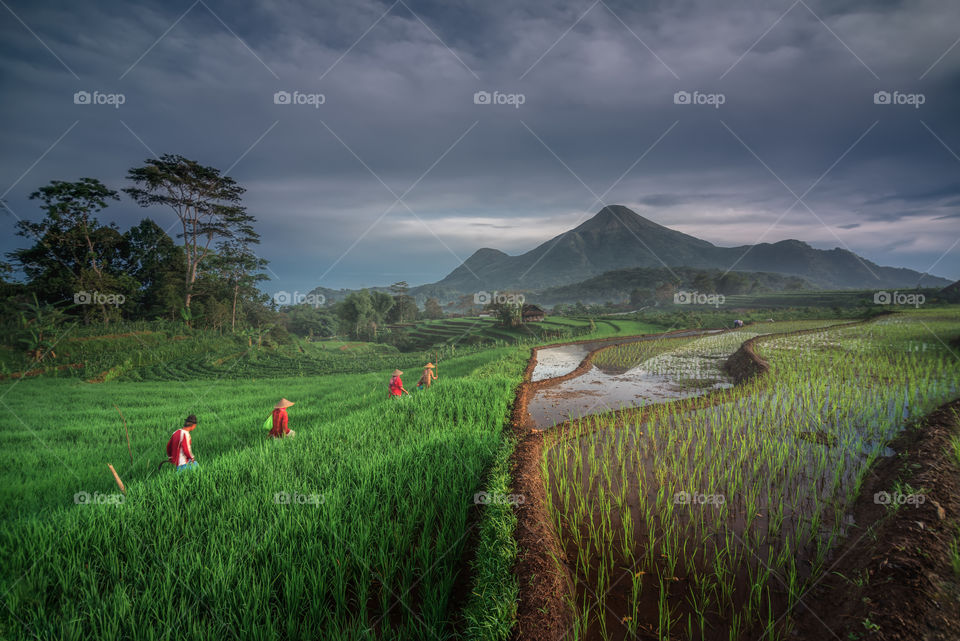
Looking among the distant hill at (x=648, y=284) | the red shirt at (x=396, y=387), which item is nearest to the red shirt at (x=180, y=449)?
the red shirt at (x=396, y=387)

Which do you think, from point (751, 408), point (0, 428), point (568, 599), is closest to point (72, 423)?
point (0, 428)

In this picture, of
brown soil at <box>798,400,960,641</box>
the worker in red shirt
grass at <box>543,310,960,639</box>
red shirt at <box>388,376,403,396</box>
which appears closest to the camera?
brown soil at <box>798,400,960,641</box>

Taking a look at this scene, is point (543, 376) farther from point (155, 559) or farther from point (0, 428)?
point (0, 428)

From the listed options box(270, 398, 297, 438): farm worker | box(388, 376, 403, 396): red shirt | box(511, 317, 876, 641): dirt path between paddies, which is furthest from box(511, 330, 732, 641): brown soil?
box(388, 376, 403, 396): red shirt

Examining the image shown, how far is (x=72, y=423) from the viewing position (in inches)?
337

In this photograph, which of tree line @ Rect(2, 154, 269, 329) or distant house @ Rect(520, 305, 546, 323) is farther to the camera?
distant house @ Rect(520, 305, 546, 323)

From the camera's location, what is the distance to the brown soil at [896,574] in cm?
235

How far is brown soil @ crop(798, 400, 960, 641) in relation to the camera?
7.70ft

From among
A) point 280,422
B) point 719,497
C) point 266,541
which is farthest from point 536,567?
point 280,422

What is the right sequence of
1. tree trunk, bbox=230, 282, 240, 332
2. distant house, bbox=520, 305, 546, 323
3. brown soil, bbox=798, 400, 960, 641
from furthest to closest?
distant house, bbox=520, 305, 546, 323
tree trunk, bbox=230, 282, 240, 332
brown soil, bbox=798, 400, 960, 641

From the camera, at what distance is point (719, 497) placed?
4199mm

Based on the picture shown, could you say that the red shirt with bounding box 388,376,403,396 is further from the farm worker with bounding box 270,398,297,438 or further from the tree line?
the tree line

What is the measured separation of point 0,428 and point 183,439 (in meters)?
8.10

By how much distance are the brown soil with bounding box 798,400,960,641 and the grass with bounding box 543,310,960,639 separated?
0.16m
